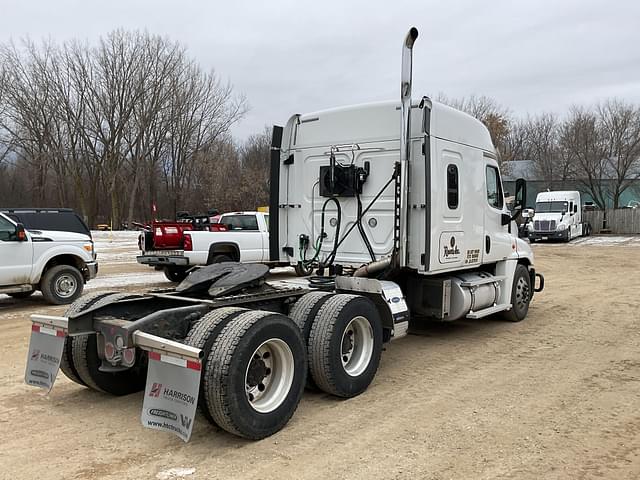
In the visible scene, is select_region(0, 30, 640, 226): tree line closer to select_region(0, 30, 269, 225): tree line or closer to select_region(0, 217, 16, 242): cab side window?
select_region(0, 30, 269, 225): tree line

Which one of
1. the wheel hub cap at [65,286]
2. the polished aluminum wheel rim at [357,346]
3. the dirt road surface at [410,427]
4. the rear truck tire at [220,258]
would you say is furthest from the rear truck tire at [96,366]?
the rear truck tire at [220,258]

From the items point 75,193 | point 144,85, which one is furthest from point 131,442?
point 75,193

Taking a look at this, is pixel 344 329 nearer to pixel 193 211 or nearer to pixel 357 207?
pixel 357 207

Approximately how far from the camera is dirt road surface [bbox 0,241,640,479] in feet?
12.5

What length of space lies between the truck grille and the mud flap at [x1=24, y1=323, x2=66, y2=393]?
30.5 meters

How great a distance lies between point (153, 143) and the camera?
46.6m

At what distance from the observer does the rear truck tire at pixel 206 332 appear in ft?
13.4

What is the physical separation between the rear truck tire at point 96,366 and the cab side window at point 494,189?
17.1 feet

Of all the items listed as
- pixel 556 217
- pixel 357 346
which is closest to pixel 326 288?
pixel 357 346

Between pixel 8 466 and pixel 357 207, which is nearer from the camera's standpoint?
pixel 8 466

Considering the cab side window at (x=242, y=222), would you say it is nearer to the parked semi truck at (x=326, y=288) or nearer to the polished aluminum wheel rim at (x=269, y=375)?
the parked semi truck at (x=326, y=288)

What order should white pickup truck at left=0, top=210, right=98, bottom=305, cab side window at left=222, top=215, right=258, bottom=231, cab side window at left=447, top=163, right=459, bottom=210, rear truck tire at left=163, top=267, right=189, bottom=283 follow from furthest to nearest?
cab side window at left=222, top=215, right=258, bottom=231, rear truck tire at left=163, top=267, right=189, bottom=283, white pickup truck at left=0, top=210, right=98, bottom=305, cab side window at left=447, top=163, right=459, bottom=210

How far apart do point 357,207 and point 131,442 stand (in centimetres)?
387

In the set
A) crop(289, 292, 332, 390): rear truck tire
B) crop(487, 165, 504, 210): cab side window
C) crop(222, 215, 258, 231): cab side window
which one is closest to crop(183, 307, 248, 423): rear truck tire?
crop(289, 292, 332, 390): rear truck tire
